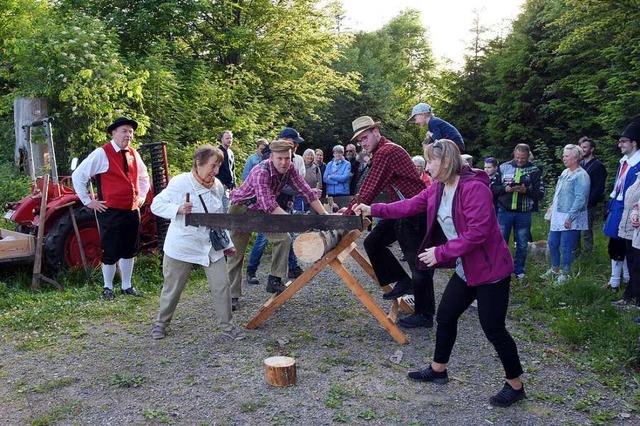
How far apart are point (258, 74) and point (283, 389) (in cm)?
1534

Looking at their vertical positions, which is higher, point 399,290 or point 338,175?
point 338,175

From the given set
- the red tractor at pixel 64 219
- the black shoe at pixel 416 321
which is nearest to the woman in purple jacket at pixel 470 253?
the black shoe at pixel 416 321

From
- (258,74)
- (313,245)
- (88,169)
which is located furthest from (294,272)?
(258,74)

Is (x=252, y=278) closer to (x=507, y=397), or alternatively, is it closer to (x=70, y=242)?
(x=70, y=242)

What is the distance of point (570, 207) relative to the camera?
23.4ft

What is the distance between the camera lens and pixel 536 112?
1791cm

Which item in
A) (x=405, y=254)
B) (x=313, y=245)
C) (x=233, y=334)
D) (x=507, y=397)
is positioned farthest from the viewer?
(x=405, y=254)

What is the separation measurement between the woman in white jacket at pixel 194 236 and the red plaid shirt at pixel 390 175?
4.57 ft

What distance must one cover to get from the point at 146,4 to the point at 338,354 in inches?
491

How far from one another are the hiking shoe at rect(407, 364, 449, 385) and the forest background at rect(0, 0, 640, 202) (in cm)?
762

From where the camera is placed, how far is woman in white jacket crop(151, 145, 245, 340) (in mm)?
5066

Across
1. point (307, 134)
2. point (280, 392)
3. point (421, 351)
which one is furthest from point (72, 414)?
point (307, 134)

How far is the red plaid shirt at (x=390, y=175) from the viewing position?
5.38 meters

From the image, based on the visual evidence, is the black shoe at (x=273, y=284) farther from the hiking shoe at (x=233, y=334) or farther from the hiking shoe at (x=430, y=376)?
the hiking shoe at (x=430, y=376)
